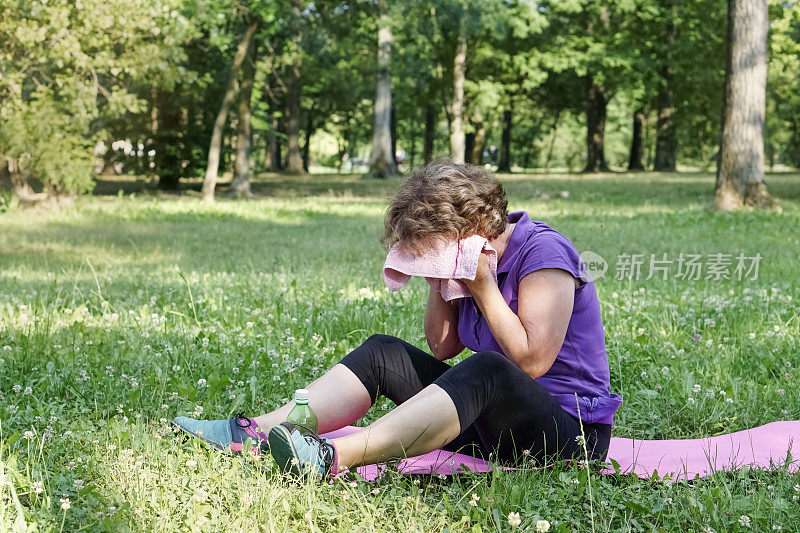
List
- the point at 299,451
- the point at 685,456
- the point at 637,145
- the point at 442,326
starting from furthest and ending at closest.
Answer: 1. the point at 637,145
2. the point at 442,326
3. the point at 685,456
4. the point at 299,451

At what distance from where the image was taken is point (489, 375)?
9.86 ft

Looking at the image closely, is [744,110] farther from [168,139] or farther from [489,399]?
[168,139]

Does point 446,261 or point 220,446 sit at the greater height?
point 446,261

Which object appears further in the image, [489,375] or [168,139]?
[168,139]

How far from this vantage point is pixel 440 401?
2.96 m

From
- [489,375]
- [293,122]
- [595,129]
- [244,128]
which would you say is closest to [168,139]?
[244,128]

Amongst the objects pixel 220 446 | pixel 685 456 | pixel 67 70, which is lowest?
pixel 685 456

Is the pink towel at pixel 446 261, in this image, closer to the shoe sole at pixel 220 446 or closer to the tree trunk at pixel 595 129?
the shoe sole at pixel 220 446

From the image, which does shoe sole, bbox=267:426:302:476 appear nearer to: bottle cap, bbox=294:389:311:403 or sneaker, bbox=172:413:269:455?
bottle cap, bbox=294:389:311:403

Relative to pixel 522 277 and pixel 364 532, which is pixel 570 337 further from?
pixel 364 532

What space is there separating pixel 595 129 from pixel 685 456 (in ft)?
108

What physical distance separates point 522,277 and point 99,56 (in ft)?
39.2

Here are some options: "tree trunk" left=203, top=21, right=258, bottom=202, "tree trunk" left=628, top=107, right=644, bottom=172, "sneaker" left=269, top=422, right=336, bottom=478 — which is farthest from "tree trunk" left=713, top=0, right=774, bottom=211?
"tree trunk" left=628, top=107, right=644, bottom=172

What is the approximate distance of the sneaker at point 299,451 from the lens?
2785 mm
